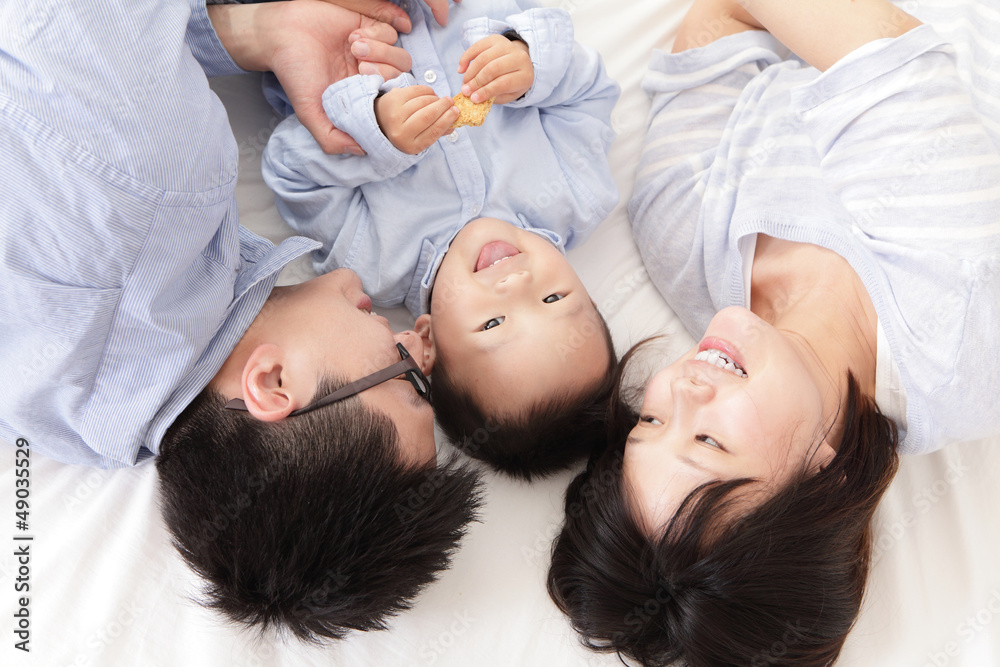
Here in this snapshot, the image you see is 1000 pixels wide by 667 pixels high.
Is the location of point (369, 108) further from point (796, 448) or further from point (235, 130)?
point (796, 448)

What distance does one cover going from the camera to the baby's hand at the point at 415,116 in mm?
1084

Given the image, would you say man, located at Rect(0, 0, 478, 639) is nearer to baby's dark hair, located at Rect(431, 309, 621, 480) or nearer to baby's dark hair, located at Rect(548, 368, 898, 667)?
baby's dark hair, located at Rect(431, 309, 621, 480)

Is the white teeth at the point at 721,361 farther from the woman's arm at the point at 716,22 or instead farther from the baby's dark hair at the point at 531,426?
the woman's arm at the point at 716,22

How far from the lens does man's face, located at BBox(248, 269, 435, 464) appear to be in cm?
96

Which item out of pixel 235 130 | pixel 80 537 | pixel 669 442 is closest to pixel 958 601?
pixel 669 442

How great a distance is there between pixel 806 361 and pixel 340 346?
0.69 meters

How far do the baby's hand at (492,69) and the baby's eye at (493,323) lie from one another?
38 cm

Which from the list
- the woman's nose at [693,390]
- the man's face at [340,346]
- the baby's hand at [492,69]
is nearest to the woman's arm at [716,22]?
the baby's hand at [492,69]

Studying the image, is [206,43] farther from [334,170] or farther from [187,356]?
[187,356]

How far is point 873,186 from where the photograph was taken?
1.07m

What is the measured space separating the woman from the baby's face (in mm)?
134

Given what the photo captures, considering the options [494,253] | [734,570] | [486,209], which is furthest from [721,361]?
[486,209]

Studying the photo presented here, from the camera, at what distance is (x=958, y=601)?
1.13m

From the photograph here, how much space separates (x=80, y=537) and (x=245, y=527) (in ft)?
1.12
